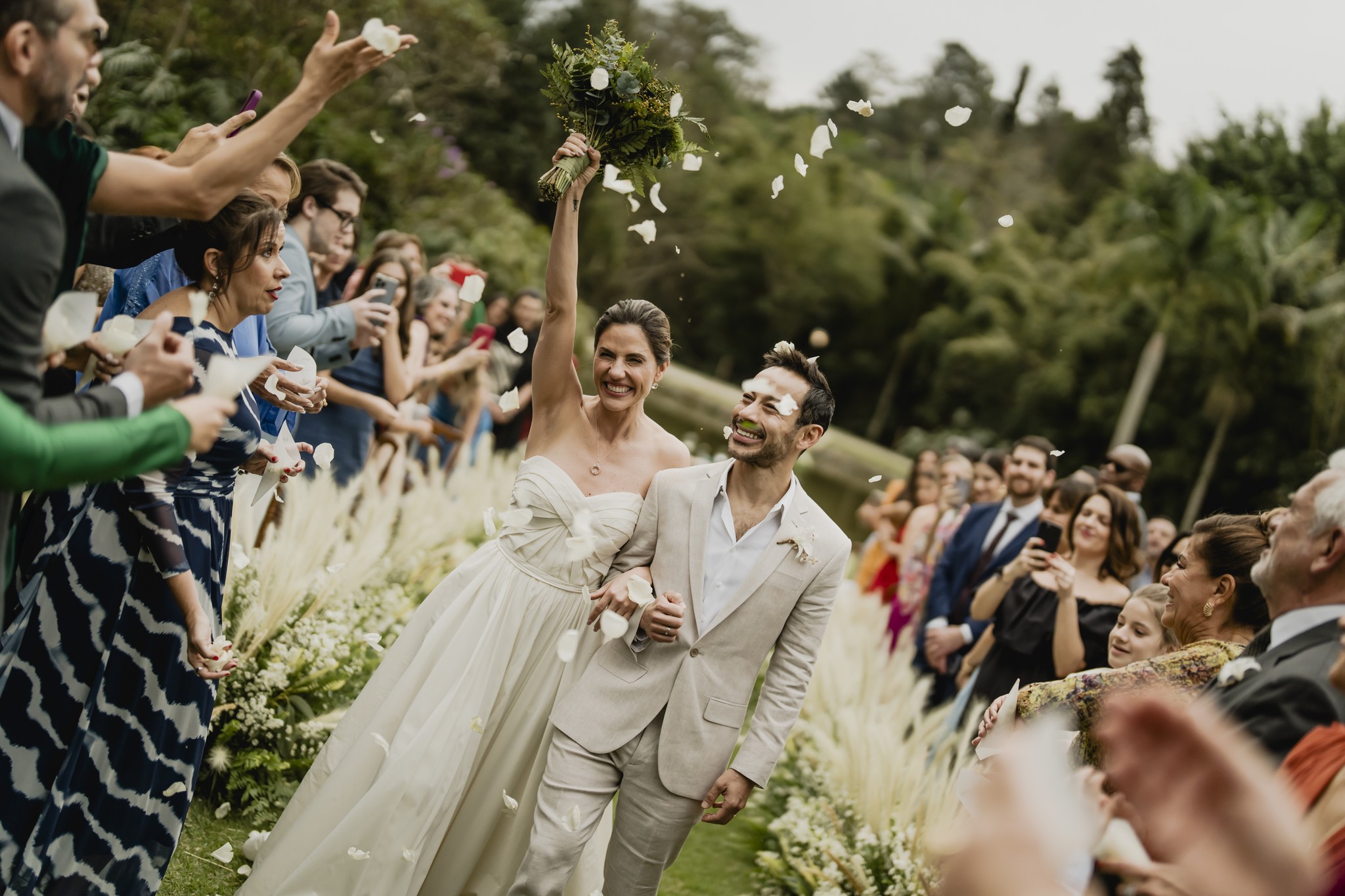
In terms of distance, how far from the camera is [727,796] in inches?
157

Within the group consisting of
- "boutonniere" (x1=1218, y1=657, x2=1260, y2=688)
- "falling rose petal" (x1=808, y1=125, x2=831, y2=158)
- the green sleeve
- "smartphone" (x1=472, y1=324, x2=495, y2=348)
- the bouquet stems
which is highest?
"falling rose petal" (x1=808, y1=125, x2=831, y2=158)

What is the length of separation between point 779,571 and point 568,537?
82cm

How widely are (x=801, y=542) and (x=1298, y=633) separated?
6.01 ft

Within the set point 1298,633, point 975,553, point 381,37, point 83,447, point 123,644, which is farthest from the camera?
point 975,553

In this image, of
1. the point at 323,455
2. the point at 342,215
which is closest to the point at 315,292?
the point at 342,215

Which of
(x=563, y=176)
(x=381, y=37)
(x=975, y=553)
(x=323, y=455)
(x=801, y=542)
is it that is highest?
(x=381, y=37)

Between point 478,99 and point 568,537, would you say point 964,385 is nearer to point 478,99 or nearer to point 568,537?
point 478,99

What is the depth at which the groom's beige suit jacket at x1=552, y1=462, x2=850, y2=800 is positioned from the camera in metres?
4.05

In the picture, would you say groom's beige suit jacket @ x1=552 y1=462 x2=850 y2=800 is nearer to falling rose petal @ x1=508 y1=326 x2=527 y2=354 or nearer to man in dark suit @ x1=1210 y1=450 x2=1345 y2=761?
falling rose petal @ x1=508 y1=326 x2=527 y2=354

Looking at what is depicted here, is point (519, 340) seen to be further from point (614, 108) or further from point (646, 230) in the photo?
point (614, 108)

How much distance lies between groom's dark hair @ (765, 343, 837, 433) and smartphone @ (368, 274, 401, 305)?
229 centimetres

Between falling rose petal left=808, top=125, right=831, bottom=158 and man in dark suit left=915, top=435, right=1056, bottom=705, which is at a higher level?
falling rose petal left=808, top=125, right=831, bottom=158

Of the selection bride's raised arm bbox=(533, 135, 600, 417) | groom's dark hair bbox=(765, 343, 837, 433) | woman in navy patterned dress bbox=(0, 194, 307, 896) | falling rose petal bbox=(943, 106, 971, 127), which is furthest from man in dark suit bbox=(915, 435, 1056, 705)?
woman in navy patterned dress bbox=(0, 194, 307, 896)

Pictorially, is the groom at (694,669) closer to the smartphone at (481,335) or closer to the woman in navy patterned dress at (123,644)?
the woman in navy patterned dress at (123,644)
